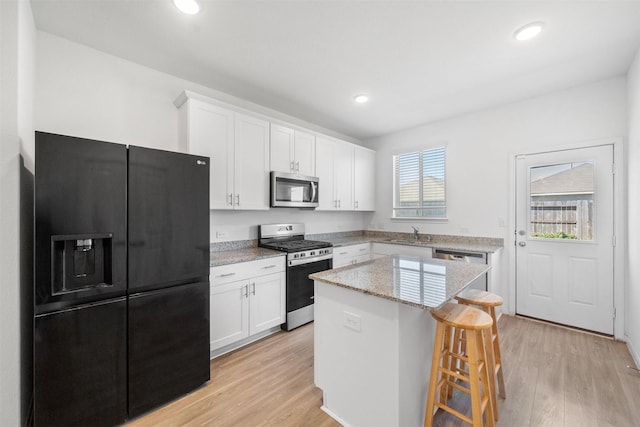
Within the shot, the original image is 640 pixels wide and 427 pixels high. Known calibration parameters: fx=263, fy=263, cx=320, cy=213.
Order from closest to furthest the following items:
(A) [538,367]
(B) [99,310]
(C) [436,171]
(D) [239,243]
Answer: (B) [99,310], (A) [538,367], (D) [239,243], (C) [436,171]

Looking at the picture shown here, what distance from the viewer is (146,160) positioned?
1765mm

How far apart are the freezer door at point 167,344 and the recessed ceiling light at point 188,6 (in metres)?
1.93

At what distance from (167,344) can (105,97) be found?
2.17 m

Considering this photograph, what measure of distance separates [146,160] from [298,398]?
1.98 meters

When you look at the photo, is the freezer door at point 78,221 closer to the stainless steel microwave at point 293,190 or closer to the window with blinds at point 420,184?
the stainless steel microwave at point 293,190

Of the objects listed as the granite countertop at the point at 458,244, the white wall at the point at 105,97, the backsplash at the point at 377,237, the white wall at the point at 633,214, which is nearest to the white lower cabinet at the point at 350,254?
the granite countertop at the point at 458,244

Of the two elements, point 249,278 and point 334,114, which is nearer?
point 249,278

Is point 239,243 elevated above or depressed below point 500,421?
above

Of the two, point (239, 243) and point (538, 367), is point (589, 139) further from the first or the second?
point (239, 243)

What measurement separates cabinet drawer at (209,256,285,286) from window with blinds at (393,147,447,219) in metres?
2.55

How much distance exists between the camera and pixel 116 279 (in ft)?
5.38

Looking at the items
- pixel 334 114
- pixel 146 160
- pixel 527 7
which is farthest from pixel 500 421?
pixel 334 114

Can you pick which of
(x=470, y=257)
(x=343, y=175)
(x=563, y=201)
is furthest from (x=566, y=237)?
(x=343, y=175)

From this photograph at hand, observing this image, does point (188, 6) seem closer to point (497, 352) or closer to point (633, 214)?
point (497, 352)
